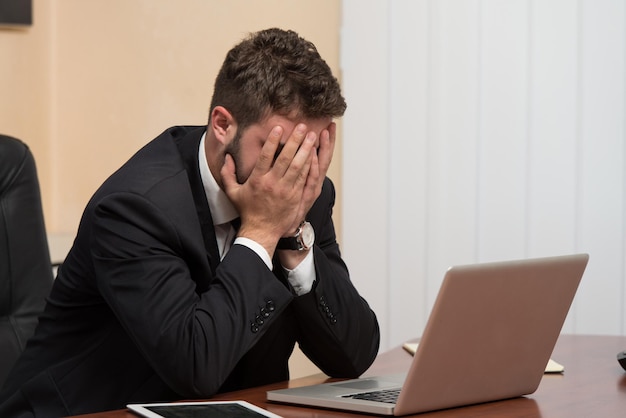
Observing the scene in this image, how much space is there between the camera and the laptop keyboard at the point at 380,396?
130 centimetres

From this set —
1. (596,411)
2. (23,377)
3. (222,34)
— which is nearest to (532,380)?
(596,411)

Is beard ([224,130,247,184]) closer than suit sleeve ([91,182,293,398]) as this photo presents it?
No

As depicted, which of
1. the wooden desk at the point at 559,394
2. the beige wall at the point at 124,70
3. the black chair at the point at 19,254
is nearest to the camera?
the wooden desk at the point at 559,394

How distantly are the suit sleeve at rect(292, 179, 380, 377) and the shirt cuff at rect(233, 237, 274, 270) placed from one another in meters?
0.10

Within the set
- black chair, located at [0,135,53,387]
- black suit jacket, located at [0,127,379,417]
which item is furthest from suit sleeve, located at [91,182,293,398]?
black chair, located at [0,135,53,387]

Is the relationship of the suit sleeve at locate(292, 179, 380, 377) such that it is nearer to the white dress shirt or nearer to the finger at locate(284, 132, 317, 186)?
the white dress shirt

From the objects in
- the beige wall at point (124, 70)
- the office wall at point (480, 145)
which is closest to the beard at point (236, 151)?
the office wall at point (480, 145)

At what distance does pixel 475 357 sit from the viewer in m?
1.30

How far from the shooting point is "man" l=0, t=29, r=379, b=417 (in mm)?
1428

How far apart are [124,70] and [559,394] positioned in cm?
212

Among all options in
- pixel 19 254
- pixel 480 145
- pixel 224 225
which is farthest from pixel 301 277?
pixel 480 145

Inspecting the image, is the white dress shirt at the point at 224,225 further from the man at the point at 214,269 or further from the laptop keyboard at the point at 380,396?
the laptop keyboard at the point at 380,396

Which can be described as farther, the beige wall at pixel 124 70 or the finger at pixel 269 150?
the beige wall at pixel 124 70

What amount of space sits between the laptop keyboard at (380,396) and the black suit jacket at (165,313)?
196 millimetres
